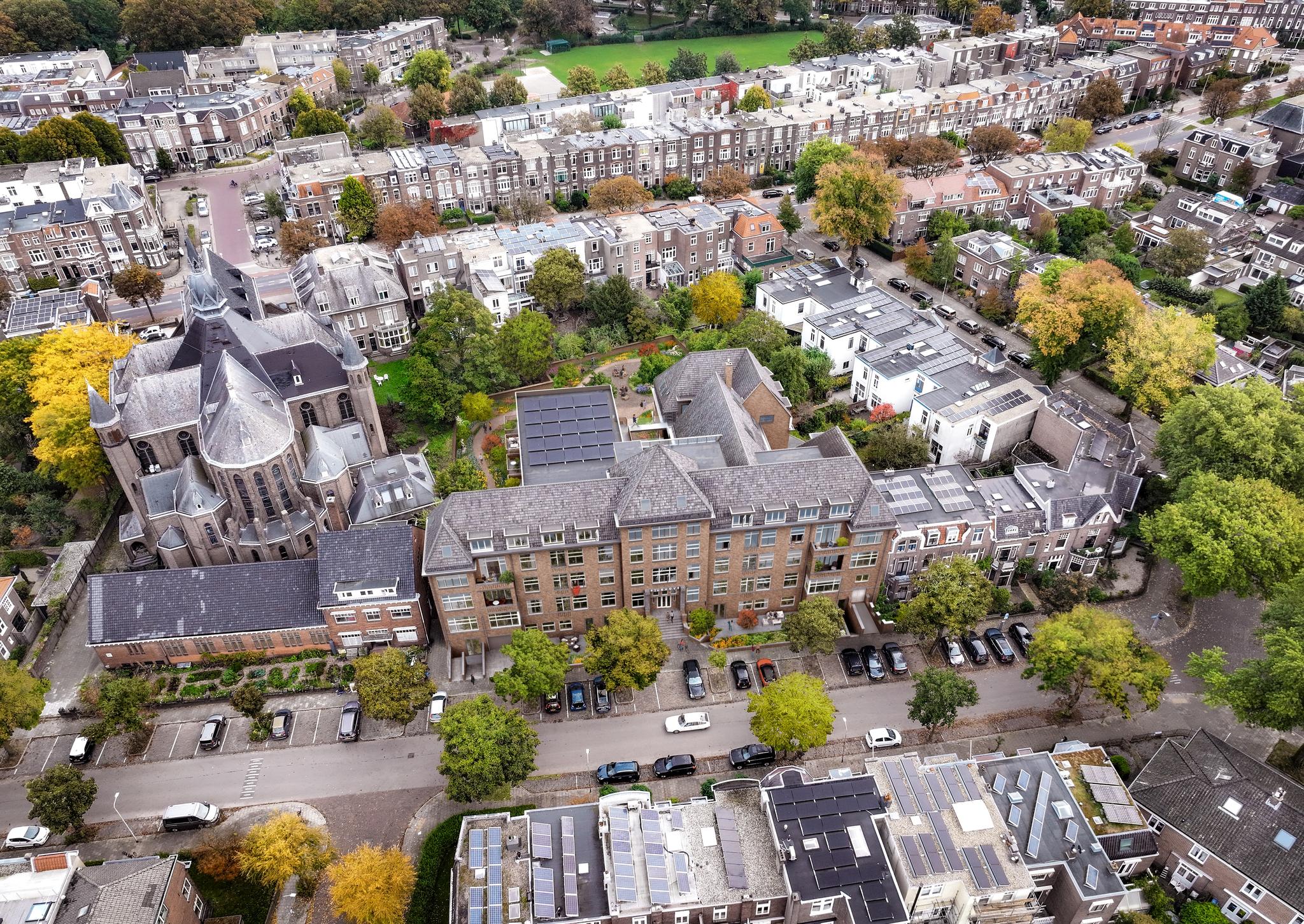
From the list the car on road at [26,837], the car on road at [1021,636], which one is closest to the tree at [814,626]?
the car on road at [1021,636]

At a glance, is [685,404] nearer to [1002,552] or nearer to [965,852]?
[1002,552]

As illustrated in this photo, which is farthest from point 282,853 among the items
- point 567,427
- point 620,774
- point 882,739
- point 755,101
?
point 755,101

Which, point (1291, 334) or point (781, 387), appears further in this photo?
point (1291, 334)

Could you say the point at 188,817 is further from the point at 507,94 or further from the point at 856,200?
the point at 507,94

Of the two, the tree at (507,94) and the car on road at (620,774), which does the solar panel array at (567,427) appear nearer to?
the car on road at (620,774)

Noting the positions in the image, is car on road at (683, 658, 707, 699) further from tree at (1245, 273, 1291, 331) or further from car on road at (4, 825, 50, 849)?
tree at (1245, 273, 1291, 331)

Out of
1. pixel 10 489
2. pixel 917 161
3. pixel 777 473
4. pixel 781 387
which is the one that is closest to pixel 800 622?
pixel 777 473
